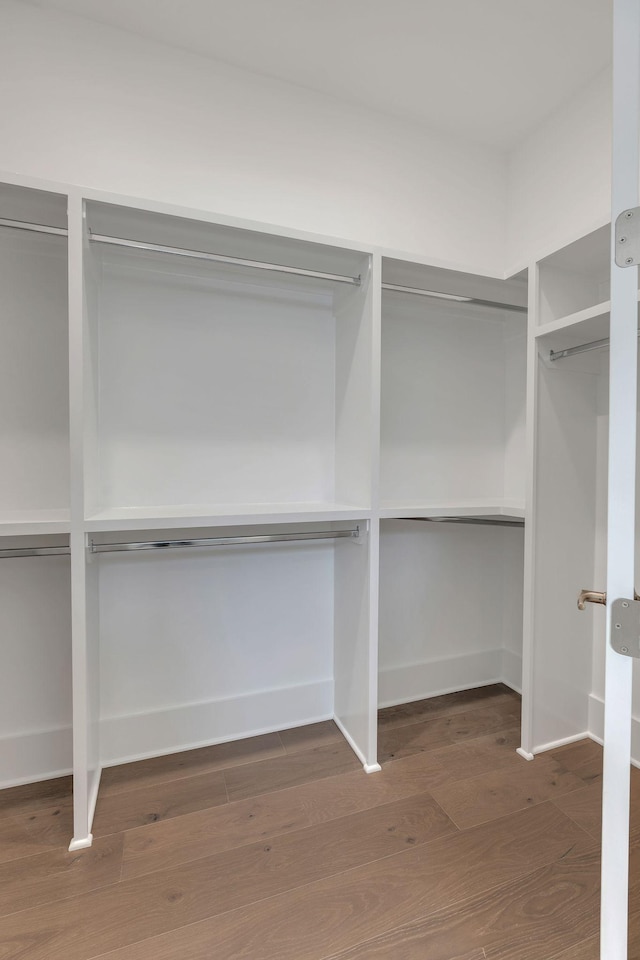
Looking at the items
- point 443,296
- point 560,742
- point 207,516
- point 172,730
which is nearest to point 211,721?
point 172,730

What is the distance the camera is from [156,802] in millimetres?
1616

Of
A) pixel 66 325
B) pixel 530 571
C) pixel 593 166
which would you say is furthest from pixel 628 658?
pixel 593 166

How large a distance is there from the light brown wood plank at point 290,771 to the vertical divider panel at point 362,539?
0.26 ft

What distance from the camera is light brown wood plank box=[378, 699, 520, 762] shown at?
6.37 feet

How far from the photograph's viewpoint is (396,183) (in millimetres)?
2207

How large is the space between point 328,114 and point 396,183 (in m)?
0.43

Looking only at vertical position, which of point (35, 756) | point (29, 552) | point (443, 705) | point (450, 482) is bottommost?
point (443, 705)

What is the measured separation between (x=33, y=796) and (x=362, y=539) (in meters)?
1.53

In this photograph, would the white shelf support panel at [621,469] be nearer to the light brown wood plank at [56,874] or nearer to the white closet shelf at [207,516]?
the white closet shelf at [207,516]

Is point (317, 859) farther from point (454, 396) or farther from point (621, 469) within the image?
point (454, 396)

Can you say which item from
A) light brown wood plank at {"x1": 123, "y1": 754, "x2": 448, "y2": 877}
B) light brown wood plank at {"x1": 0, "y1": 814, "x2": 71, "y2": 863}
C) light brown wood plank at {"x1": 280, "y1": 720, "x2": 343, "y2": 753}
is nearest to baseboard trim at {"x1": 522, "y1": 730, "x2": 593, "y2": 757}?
light brown wood plank at {"x1": 123, "y1": 754, "x2": 448, "y2": 877}

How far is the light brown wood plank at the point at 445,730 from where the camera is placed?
1941mm

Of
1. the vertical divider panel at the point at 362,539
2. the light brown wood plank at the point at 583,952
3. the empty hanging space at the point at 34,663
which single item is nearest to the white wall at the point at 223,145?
the vertical divider panel at the point at 362,539

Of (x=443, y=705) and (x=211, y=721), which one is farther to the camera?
(x=443, y=705)
